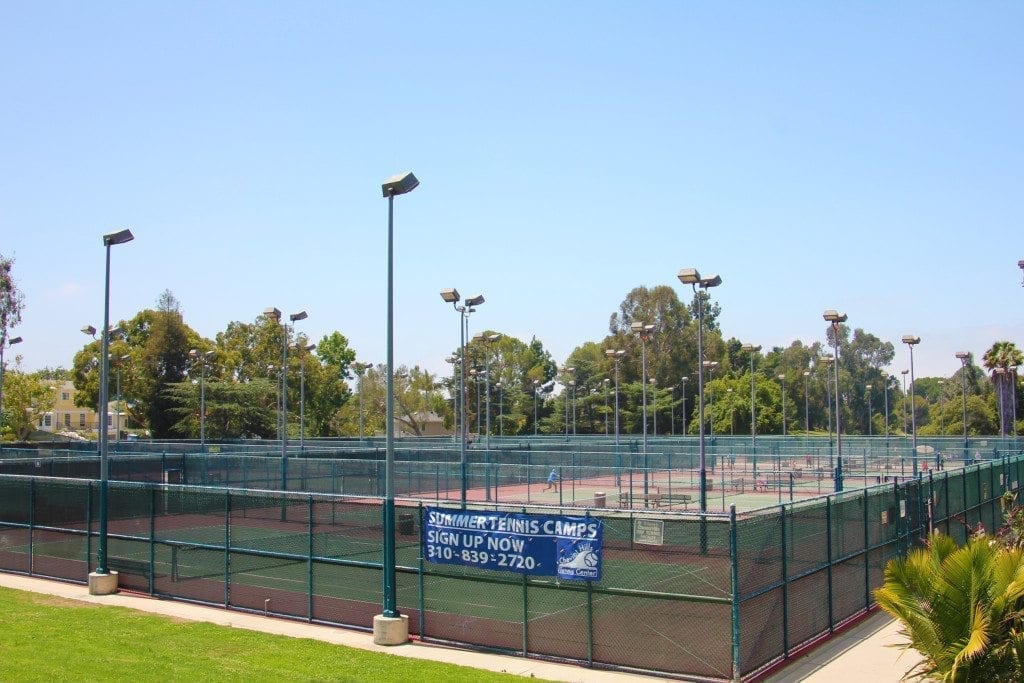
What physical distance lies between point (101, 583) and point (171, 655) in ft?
21.1

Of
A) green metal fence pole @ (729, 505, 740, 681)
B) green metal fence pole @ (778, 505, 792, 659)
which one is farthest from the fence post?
green metal fence pole @ (778, 505, 792, 659)

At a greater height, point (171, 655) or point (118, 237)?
point (118, 237)

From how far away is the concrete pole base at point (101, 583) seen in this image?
65.5 feet

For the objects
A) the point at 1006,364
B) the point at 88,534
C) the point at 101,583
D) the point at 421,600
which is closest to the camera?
the point at 421,600

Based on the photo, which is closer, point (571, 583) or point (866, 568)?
point (571, 583)

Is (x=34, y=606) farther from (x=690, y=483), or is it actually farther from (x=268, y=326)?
(x=268, y=326)

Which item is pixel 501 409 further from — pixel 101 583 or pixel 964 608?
pixel 964 608

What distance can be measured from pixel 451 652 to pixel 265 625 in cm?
385

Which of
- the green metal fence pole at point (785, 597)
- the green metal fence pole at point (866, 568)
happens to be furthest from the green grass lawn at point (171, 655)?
the green metal fence pole at point (866, 568)

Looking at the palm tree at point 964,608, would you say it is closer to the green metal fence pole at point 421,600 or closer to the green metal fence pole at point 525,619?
the green metal fence pole at point 525,619

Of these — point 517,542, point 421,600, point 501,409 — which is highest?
point 501,409

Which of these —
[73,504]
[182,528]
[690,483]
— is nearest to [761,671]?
[182,528]

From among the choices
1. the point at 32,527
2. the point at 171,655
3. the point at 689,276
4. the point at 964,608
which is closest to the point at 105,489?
the point at 32,527

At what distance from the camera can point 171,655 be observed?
14469 millimetres
